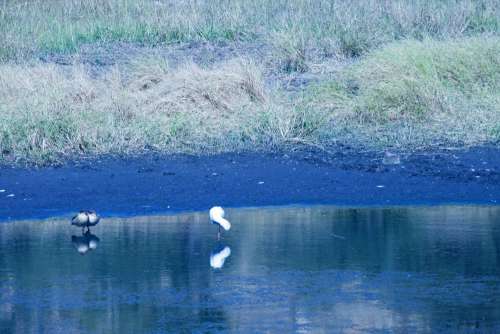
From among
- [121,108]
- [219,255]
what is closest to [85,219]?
[219,255]

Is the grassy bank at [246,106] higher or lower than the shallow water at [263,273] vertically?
higher

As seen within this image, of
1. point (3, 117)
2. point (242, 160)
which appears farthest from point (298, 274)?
point (3, 117)

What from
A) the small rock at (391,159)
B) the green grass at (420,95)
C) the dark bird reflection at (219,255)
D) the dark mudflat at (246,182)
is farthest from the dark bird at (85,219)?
the green grass at (420,95)

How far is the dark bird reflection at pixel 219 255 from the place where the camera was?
8.75 metres

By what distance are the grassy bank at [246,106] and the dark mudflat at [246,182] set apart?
1.51 feet

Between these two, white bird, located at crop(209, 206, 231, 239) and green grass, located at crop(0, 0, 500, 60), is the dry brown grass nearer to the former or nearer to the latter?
green grass, located at crop(0, 0, 500, 60)

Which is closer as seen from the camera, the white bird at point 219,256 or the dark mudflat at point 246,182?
the white bird at point 219,256

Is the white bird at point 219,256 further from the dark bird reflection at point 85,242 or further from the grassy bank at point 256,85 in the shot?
the grassy bank at point 256,85

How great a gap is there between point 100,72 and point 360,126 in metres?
4.49

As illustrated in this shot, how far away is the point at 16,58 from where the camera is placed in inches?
677

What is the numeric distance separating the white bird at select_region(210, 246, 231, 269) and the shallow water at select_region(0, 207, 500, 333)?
0.4 inches

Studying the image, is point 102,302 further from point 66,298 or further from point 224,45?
point 224,45

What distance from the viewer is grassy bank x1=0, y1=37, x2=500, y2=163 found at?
42.5 ft

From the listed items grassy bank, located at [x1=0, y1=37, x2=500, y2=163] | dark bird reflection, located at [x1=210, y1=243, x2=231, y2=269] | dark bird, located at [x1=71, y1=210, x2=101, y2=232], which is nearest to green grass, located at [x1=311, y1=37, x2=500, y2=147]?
grassy bank, located at [x1=0, y1=37, x2=500, y2=163]
